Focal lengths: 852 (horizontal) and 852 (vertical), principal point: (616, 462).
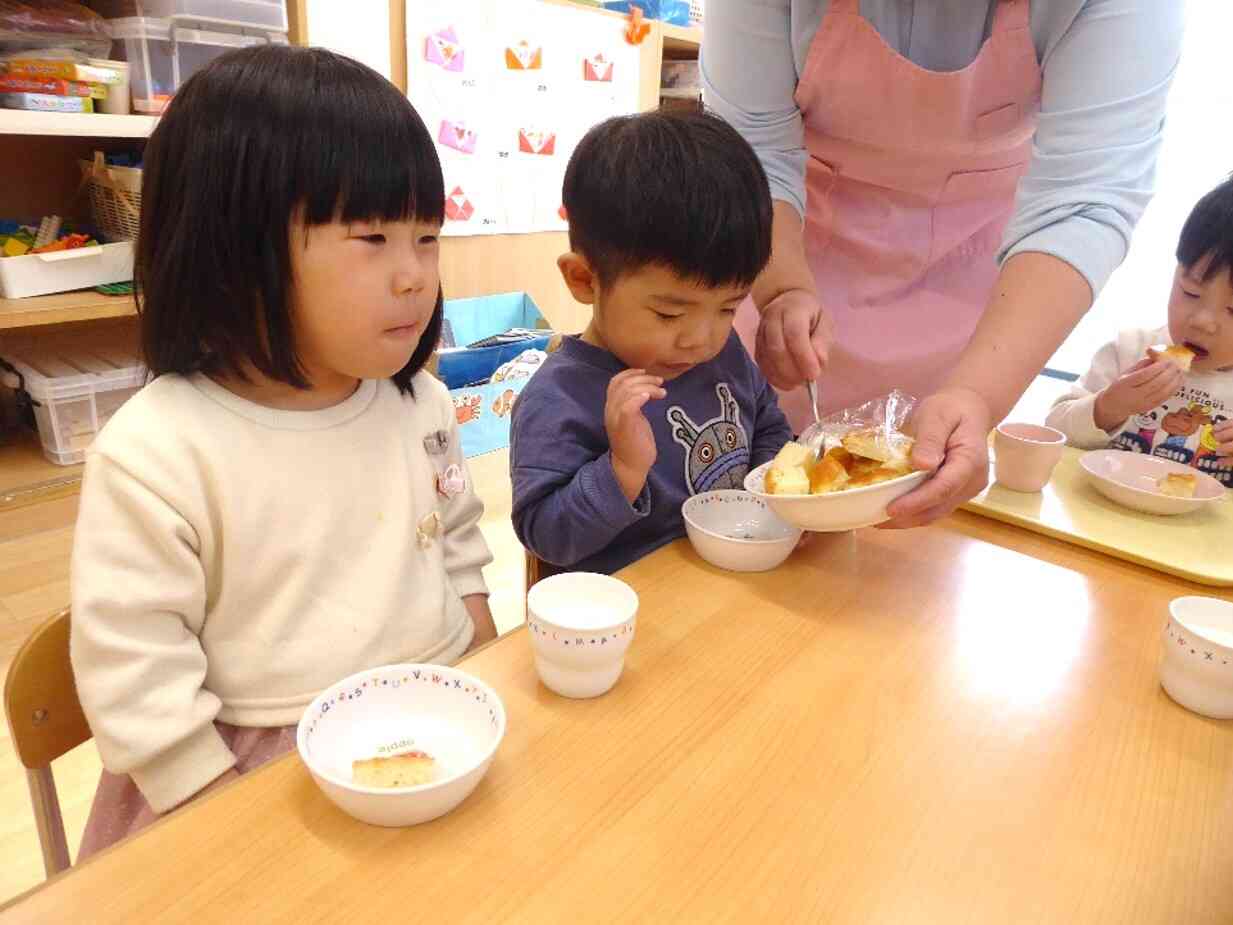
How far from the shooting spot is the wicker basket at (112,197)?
6.05 feet

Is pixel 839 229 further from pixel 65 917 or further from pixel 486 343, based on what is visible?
pixel 486 343

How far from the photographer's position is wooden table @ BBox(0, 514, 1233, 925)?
469 millimetres

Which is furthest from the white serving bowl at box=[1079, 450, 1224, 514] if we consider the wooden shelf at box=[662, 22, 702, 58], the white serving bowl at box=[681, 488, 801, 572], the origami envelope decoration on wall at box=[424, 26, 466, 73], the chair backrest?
the wooden shelf at box=[662, 22, 702, 58]

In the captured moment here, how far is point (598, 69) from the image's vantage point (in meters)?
2.77

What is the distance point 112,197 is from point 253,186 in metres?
1.55

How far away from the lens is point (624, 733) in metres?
0.60

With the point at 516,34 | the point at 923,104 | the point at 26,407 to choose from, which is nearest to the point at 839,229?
the point at 923,104

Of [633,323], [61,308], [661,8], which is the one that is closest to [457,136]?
[661,8]

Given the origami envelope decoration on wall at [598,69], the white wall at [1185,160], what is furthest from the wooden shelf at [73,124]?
the white wall at [1185,160]

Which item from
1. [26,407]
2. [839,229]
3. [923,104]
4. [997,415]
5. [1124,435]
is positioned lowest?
[26,407]

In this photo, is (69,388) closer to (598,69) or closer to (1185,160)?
(598,69)

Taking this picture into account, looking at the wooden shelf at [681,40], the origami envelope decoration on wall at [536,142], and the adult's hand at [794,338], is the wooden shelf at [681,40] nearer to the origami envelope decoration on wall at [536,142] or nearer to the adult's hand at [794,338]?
the origami envelope decoration on wall at [536,142]

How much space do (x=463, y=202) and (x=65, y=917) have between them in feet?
7.64

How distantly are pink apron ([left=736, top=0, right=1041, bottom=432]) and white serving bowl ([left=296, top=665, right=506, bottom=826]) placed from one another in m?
0.79
